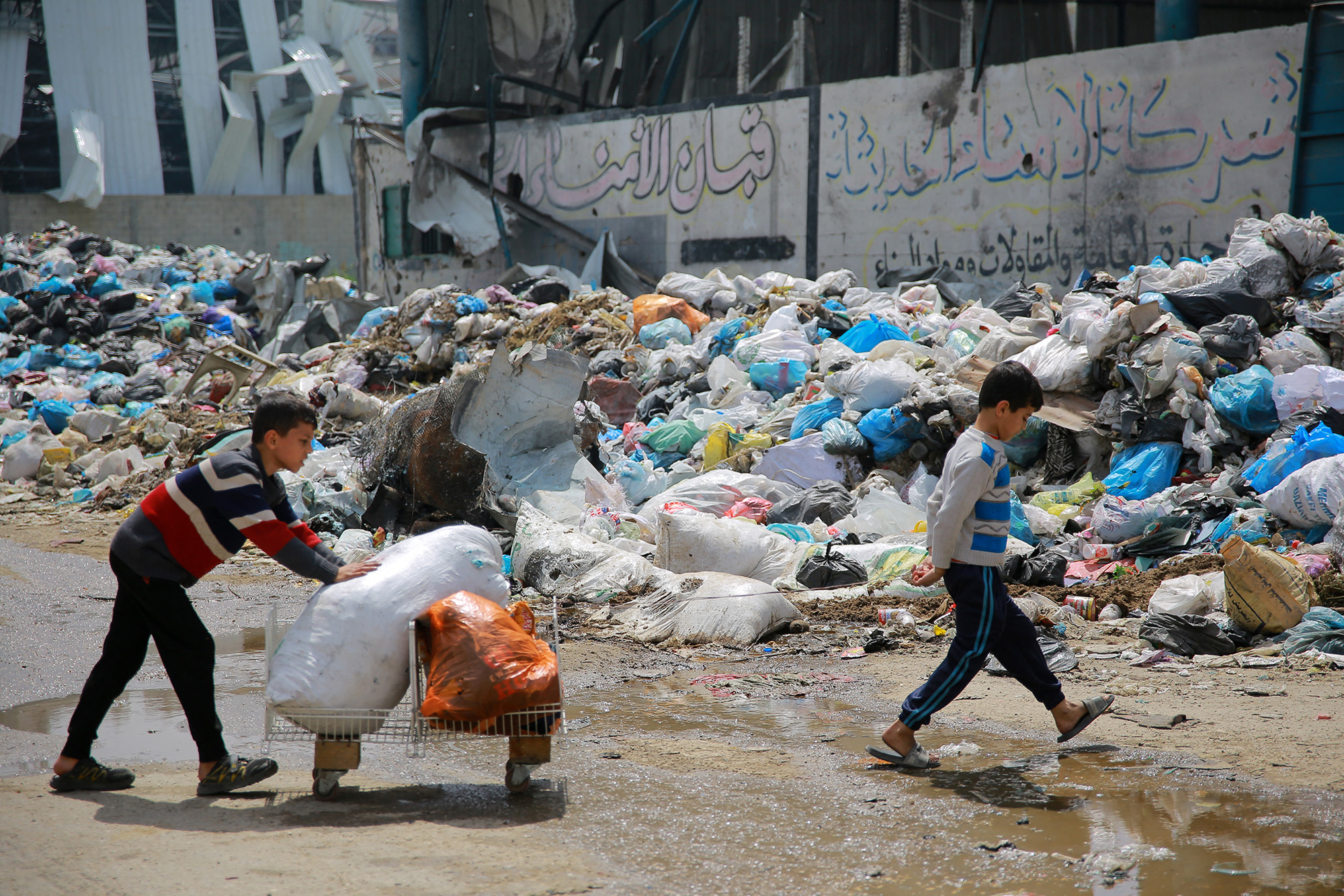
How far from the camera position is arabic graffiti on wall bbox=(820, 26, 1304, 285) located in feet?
30.3

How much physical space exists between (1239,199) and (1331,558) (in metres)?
5.42

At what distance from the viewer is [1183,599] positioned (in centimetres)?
469

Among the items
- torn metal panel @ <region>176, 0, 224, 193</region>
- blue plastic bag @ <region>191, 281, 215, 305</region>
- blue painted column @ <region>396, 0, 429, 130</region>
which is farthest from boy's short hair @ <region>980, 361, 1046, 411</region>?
torn metal panel @ <region>176, 0, 224, 193</region>

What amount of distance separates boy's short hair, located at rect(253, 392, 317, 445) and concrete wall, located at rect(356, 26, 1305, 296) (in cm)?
869

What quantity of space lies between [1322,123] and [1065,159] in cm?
227

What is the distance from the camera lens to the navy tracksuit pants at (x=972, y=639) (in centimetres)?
314

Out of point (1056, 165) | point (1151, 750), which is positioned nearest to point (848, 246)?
point (1056, 165)

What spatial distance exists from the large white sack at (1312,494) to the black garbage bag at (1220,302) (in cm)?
179

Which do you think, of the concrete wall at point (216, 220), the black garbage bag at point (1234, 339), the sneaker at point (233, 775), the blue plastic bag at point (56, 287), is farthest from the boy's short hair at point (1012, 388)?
the concrete wall at point (216, 220)

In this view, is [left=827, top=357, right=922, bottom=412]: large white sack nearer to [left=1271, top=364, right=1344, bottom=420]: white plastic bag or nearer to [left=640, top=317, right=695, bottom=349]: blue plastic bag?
[left=1271, top=364, right=1344, bottom=420]: white plastic bag

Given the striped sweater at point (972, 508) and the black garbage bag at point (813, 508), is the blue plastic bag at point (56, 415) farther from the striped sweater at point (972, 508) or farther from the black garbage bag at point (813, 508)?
the striped sweater at point (972, 508)

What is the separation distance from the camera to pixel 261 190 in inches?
1228

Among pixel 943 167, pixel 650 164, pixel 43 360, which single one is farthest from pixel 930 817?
pixel 43 360

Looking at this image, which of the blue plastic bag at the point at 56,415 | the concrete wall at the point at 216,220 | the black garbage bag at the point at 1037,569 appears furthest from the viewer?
the concrete wall at the point at 216,220
